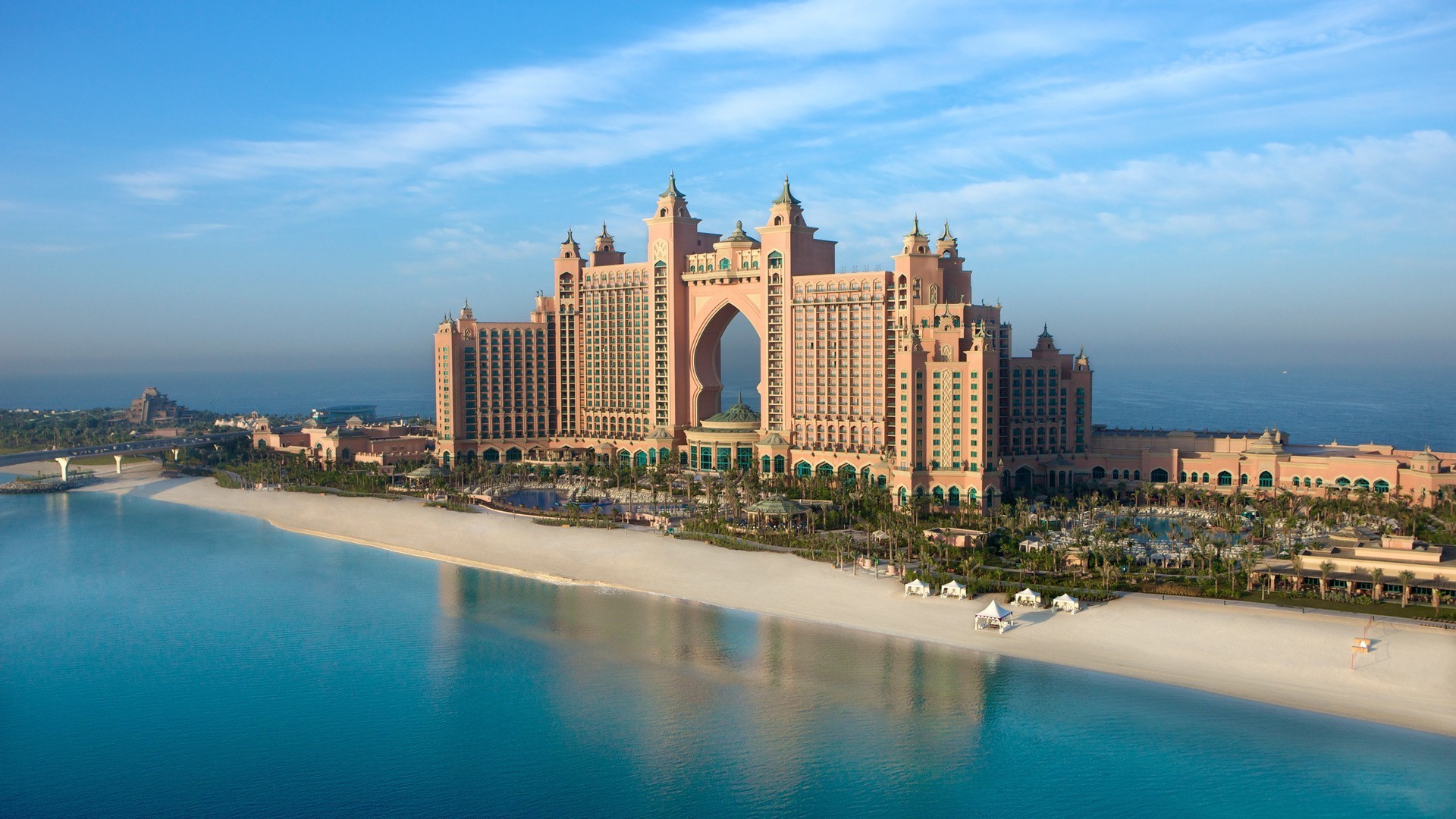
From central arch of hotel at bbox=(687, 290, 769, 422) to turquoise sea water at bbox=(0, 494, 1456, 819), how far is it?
138ft

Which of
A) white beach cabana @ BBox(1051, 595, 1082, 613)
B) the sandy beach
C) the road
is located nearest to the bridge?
the road

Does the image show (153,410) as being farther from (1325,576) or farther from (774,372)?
(1325,576)

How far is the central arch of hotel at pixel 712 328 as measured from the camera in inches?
3681

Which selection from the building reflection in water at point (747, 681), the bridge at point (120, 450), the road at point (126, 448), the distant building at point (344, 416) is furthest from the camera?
the distant building at point (344, 416)

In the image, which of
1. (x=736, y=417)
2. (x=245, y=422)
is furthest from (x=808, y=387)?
(x=245, y=422)

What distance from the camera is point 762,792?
34.2 m

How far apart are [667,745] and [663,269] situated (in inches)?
2560

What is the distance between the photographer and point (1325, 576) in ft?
161

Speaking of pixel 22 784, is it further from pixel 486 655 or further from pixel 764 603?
pixel 764 603

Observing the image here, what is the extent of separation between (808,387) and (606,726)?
2082 inches

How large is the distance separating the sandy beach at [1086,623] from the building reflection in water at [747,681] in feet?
7.49

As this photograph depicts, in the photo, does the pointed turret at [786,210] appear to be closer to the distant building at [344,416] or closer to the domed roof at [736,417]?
the domed roof at [736,417]

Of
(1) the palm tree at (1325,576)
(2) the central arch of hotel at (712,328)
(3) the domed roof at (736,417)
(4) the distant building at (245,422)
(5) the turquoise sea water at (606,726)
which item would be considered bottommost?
(5) the turquoise sea water at (606,726)

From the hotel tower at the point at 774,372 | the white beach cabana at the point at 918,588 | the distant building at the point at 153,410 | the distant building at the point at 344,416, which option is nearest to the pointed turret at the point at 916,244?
the hotel tower at the point at 774,372
